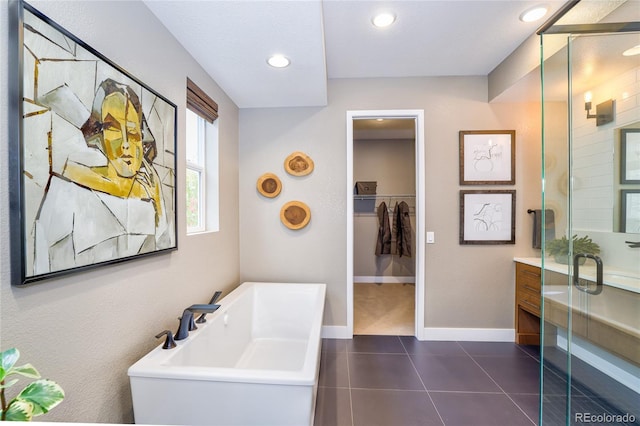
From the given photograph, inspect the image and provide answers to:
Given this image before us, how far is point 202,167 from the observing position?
2.25 meters

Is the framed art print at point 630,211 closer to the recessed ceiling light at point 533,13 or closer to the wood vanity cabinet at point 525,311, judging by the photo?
the wood vanity cabinet at point 525,311

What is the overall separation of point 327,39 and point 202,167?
58.3 inches

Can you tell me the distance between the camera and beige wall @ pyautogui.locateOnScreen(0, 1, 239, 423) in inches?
32.9

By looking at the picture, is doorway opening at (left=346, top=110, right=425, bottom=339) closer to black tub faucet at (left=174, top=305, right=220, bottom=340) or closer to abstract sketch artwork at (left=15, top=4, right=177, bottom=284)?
black tub faucet at (left=174, top=305, right=220, bottom=340)

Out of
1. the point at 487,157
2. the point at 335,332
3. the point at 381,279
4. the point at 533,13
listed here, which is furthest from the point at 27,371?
the point at 381,279

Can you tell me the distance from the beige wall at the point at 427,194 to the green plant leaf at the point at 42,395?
2230mm

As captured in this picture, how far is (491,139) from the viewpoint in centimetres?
268

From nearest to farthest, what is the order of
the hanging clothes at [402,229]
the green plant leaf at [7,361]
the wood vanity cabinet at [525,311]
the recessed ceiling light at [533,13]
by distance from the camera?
the green plant leaf at [7,361] < the recessed ceiling light at [533,13] < the wood vanity cabinet at [525,311] < the hanging clothes at [402,229]

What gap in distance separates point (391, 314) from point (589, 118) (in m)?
2.70

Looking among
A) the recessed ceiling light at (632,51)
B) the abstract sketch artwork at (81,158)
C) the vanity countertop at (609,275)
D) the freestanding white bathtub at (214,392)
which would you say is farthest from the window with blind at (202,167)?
the recessed ceiling light at (632,51)

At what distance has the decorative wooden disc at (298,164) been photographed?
108 inches

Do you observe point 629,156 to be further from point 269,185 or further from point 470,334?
point 269,185

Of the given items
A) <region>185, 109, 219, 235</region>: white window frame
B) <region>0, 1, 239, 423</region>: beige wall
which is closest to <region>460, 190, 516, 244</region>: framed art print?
<region>185, 109, 219, 235</region>: white window frame

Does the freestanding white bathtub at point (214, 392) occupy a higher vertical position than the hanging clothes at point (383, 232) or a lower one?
lower
